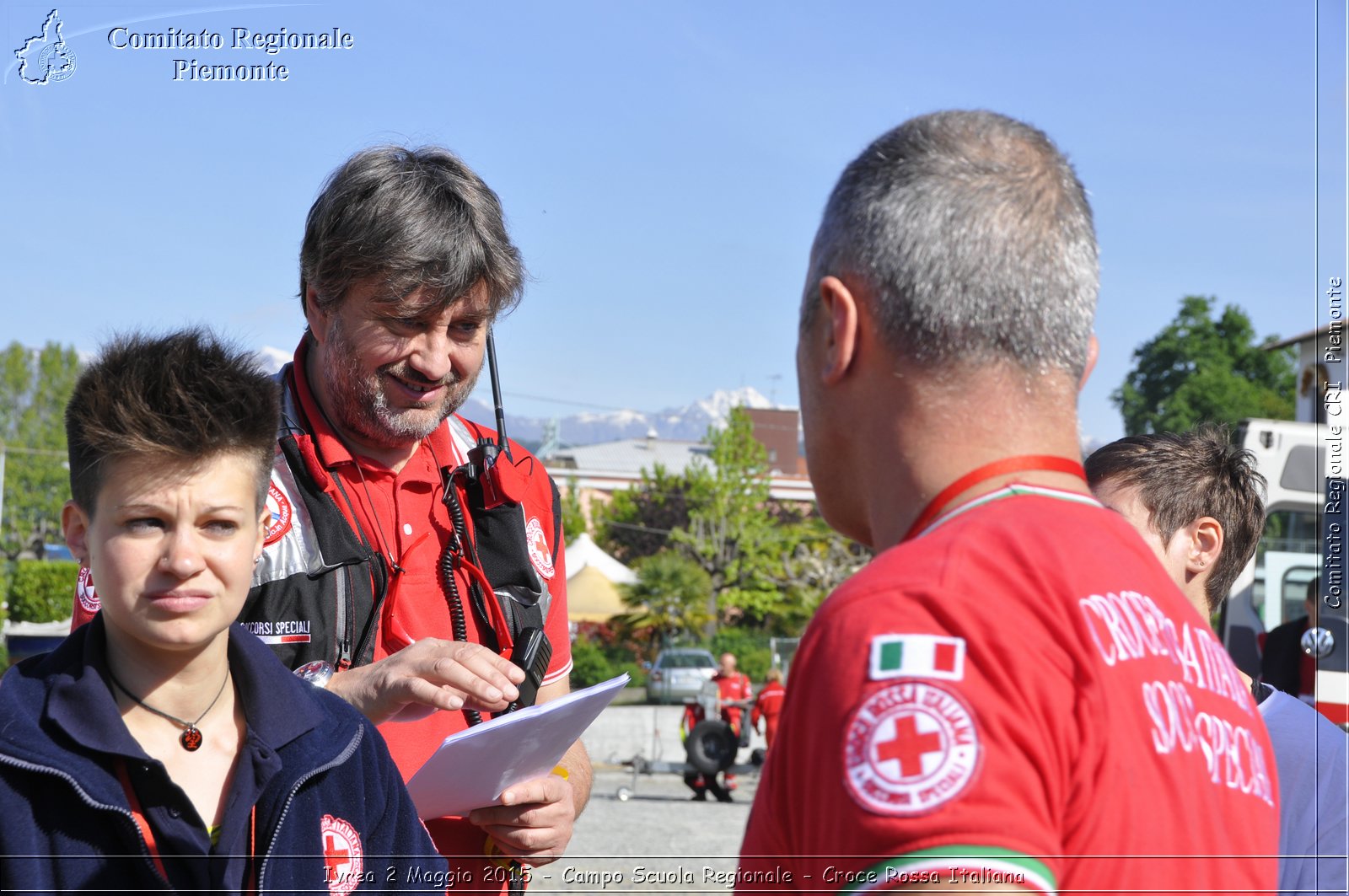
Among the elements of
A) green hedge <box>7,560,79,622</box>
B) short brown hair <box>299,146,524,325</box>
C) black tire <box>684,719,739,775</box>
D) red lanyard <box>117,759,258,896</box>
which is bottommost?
black tire <box>684,719,739,775</box>

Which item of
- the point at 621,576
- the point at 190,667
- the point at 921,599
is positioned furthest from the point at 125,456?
the point at 621,576

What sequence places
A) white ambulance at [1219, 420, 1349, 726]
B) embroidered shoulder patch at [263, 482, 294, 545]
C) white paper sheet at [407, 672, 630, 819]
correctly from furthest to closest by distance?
1. white ambulance at [1219, 420, 1349, 726]
2. embroidered shoulder patch at [263, 482, 294, 545]
3. white paper sheet at [407, 672, 630, 819]

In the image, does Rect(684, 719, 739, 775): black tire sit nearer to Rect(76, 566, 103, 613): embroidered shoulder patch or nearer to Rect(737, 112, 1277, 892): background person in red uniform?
Rect(76, 566, 103, 613): embroidered shoulder patch

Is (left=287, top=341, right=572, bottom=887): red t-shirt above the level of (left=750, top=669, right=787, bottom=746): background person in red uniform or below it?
above

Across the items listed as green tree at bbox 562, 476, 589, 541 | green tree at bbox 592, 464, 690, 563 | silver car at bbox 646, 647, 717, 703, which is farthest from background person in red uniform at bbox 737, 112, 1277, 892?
green tree at bbox 592, 464, 690, 563

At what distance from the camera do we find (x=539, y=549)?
2980 millimetres

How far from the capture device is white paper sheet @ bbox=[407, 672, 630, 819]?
89.2 inches

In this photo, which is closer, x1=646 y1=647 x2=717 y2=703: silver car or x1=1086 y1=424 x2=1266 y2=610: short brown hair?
x1=1086 y1=424 x2=1266 y2=610: short brown hair

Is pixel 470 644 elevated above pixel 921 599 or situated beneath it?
situated beneath

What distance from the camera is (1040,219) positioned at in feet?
4.58

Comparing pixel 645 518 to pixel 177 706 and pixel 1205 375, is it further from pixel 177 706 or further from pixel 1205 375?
pixel 177 706

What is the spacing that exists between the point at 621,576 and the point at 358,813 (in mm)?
28825

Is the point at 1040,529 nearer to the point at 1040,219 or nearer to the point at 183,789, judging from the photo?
the point at 1040,219

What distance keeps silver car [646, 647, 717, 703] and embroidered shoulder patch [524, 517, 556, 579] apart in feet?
78.2
